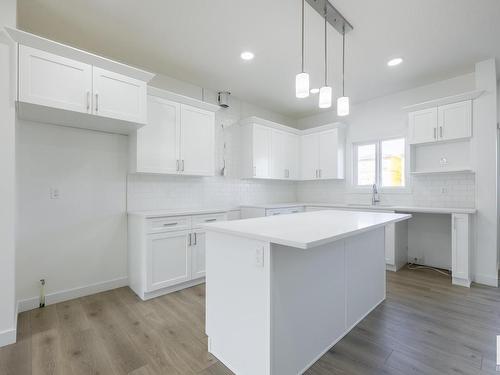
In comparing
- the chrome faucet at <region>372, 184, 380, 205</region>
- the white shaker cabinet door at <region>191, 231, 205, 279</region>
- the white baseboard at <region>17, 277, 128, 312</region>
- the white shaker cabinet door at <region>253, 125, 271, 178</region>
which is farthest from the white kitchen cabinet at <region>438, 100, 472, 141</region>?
the white baseboard at <region>17, 277, 128, 312</region>

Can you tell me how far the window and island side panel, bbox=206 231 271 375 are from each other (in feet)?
12.1

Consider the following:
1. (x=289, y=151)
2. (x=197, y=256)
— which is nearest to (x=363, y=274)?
(x=197, y=256)

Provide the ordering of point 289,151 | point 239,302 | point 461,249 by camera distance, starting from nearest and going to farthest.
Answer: point 239,302 < point 461,249 < point 289,151

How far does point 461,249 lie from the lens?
3.13 m

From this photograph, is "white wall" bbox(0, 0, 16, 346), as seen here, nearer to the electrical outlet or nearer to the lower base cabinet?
the electrical outlet

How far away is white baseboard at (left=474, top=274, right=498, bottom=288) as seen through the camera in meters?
3.06

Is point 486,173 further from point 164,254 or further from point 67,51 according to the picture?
point 67,51

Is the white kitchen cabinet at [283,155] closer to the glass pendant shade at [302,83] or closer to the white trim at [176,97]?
the white trim at [176,97]

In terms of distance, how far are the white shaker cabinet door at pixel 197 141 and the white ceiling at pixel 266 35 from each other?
572 mm

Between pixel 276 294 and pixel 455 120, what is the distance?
3623 mm

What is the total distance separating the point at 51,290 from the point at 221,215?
206 cm

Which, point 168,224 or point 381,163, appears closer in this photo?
point 168,224

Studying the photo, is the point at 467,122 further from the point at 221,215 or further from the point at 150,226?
the point at 150,226

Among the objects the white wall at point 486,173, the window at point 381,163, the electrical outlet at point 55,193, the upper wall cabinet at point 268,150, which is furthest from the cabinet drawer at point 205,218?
the white wall at point 486,173
